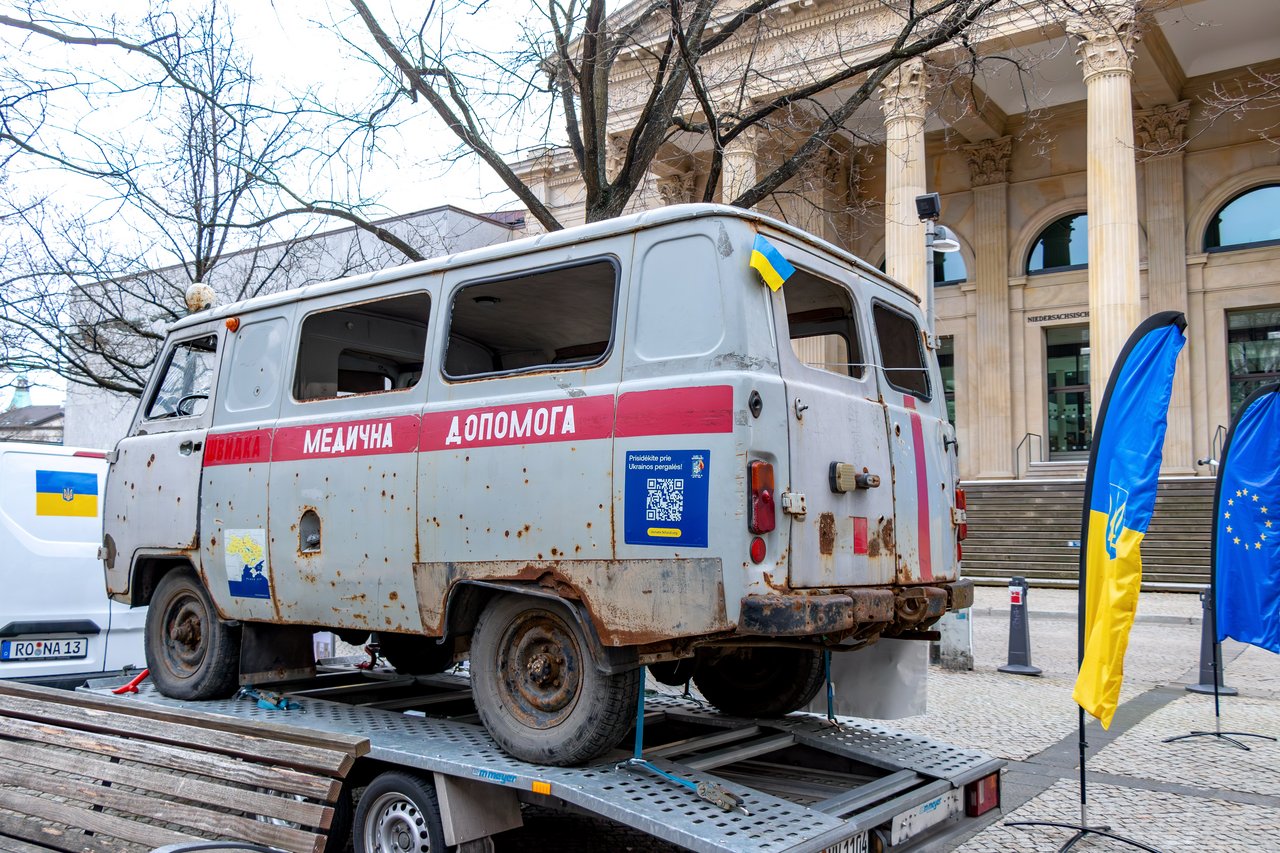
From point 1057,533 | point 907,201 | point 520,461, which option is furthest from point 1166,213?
point 520,461

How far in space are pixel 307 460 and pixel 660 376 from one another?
2.31 meters

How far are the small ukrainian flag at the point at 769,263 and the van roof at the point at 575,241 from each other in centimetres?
15

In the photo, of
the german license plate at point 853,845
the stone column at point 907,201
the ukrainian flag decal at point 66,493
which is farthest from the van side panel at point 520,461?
the stone column at point 907,201

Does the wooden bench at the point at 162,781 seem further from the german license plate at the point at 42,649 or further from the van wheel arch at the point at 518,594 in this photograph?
the german license plate at the point at 42,649

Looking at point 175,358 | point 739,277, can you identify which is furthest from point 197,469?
point 739,277

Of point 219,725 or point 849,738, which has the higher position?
point 219,725

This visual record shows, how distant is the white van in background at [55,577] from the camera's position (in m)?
7.05

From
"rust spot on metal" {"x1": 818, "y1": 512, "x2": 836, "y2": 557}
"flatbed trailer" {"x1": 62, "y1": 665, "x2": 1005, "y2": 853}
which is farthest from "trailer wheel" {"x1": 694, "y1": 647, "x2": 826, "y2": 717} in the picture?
"rust spot on metal" {"x1": 818, "y1": 512, "x2": 836, "y2": 557}

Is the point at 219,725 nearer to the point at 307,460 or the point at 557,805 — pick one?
the point at 557,805

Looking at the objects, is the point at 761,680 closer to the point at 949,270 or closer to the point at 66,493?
the point at 66,493

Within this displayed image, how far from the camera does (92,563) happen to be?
7.52 metres

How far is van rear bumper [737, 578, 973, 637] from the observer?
4.01m

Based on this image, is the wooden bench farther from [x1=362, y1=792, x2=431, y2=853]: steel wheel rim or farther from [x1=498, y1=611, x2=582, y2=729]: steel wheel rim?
[x1=498, y1=611, x2=582, y2=729]: steel wheel rim

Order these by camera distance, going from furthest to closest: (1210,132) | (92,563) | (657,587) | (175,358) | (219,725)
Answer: (1210,132), (92,563), (175,358), (657,587), (219,725)
